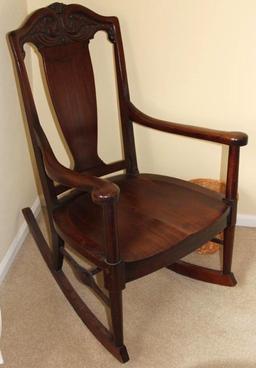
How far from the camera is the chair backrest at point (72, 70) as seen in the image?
53.1 inches

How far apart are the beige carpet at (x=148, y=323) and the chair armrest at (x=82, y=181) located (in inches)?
22.4

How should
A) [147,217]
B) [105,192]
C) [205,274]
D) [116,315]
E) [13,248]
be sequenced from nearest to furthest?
[105,192], [116,315], [147,217], [205,274], [13,248]

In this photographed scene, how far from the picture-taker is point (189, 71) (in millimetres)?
1677

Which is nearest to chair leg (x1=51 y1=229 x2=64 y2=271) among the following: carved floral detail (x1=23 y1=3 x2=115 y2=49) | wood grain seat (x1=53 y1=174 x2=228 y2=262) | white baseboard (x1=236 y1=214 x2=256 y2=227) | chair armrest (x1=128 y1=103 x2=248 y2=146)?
wood grain seat (x1=53 y1=174 x2=228 y2=262)

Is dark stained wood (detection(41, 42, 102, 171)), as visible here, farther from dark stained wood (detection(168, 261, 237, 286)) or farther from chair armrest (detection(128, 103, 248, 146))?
dark stained wood (detection(168, 261, 237, 286))

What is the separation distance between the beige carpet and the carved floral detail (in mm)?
912

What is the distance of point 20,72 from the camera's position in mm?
1305

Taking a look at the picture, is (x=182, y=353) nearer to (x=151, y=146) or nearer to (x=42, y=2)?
(x=151, y=146)

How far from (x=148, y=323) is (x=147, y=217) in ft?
1.32

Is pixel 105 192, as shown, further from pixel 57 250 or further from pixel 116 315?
pixel 57 250

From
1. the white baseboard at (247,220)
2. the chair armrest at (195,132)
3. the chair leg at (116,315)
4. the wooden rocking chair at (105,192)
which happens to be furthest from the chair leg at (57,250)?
the white baseboard at (247,220)

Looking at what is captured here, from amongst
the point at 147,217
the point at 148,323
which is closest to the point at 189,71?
the point at 147,217

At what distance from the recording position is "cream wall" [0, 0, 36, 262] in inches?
62.0

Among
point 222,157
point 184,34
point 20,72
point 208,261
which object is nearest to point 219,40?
point 184,34
